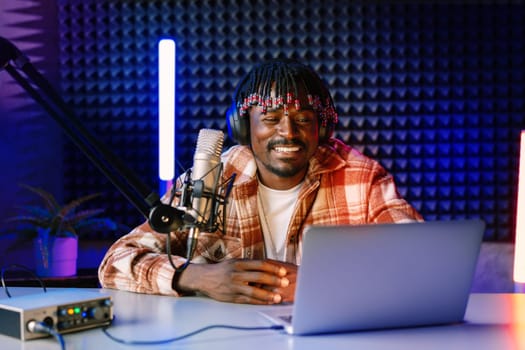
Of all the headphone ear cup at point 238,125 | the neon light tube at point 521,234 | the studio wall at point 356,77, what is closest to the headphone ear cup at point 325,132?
the headphone ear cup at point 238,125

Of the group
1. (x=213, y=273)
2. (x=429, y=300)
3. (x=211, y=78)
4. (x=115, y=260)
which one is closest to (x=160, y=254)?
(x=115, y=260)

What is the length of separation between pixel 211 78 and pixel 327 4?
2.42ft

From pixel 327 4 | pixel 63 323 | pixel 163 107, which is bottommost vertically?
pixel 63 323

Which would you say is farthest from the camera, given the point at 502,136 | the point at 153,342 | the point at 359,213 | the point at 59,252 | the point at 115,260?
the point at 502,136

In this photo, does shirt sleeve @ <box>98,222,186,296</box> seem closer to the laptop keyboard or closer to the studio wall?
the laptop keyboard

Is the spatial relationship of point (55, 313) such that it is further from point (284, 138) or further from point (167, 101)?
point (167, 101)

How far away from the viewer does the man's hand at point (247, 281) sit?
1.52m

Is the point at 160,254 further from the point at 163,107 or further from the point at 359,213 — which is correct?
the point at 163,107

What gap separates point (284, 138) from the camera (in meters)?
2.02

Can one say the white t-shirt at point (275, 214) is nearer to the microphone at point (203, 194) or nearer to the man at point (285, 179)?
the man at point (285, 179)

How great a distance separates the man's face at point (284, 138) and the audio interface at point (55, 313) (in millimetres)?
921

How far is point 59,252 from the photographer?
2980mm

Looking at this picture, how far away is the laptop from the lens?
3.67 ft

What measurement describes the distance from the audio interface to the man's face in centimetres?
92
